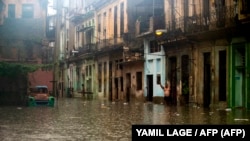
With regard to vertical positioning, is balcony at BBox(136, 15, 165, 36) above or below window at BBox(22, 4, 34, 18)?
below

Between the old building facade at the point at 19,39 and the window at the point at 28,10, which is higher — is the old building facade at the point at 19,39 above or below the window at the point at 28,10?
below

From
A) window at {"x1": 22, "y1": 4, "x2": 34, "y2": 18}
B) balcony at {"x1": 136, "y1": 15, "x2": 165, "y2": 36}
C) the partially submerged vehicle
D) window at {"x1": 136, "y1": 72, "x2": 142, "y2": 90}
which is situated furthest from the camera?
window at {"x1": 22, "y1": 4, "x2": 34, "y2": 18}

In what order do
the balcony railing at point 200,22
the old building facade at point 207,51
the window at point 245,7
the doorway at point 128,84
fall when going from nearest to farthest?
1. the window at point 245,7
2. the old building facade at point 207,51
3. the balcony railing at point 200,22
4. the doorway at point 128,84

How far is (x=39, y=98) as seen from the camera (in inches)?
1182

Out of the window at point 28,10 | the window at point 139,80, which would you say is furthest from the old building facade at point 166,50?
the window at point 28,10

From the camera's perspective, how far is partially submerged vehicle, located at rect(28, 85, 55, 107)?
29531 mm

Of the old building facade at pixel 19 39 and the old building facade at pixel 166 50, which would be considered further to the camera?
the old building facade at pixel 19 39

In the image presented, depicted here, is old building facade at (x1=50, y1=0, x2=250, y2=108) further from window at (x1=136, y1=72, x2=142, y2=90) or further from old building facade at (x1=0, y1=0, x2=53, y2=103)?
old building facade at (x1=0, y1=0, x2=53, y2=103)

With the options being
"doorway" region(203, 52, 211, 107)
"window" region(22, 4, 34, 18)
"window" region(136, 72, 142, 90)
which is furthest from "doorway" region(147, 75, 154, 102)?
"window" region(22, 4, 34, 18)

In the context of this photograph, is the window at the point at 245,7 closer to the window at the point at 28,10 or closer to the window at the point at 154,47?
the window at the point at 154,47

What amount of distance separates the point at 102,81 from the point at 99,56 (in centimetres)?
307

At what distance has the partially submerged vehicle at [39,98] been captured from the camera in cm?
2953

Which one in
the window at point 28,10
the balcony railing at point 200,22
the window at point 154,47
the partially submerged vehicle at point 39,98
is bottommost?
the partially submerged vehicle at point 39,98

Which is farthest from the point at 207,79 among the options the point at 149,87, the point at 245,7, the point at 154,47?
the point at 149,87
